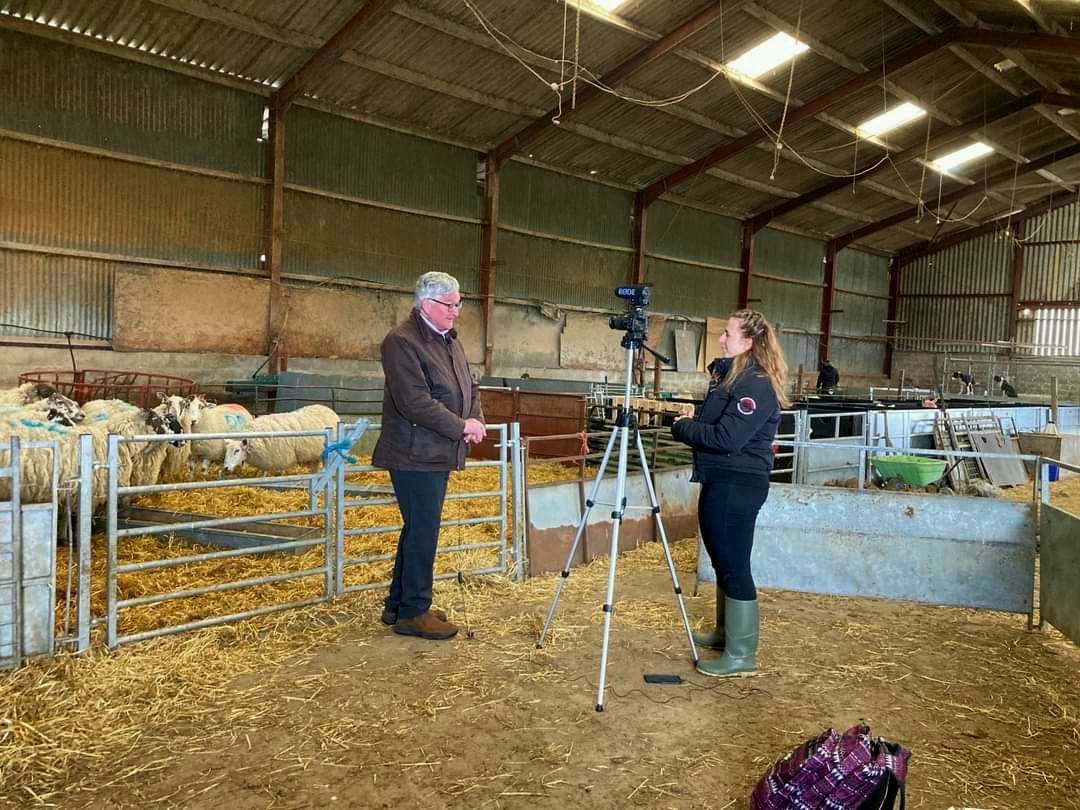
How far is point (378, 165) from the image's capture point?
48.6ft

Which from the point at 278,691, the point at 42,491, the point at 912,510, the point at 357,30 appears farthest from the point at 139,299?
the point at 912,510

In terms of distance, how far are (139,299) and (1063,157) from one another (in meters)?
23.6

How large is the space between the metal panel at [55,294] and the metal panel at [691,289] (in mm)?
12510

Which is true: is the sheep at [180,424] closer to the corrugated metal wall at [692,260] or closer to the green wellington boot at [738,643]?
the green wellington boot at [738,643]

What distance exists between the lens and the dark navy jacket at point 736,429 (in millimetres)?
3576

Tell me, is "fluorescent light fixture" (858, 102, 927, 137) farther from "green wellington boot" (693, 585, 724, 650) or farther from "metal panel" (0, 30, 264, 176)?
"green wellington boot" (693, 585, 724, 650)

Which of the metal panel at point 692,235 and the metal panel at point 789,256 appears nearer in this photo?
the metal panel at point 692,235

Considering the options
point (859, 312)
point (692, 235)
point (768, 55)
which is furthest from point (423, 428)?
point (859, 312)

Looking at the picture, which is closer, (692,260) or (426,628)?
(426,628)

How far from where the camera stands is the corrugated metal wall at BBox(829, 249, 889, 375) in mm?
26656

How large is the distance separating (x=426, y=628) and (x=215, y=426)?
201 inches

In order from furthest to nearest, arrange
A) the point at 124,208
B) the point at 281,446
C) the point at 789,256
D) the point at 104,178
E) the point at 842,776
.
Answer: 1. the point at 789,256
2. the point at 124,208
3. the point at 104,178
4. the point at 281,446
5. the point at 842,776

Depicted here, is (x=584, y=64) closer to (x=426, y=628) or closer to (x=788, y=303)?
(x=426, y=628)

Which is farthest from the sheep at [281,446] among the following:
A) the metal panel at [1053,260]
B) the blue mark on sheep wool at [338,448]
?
the metal panel at [1053,260]
